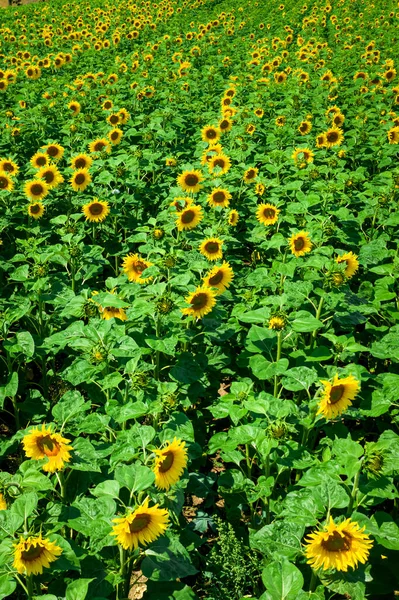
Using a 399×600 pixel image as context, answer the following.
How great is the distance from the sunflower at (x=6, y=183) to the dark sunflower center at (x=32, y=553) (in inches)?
146

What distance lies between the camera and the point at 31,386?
3.88 meters

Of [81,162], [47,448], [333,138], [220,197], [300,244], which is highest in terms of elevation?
[81,162]

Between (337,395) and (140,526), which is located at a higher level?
(140,526)

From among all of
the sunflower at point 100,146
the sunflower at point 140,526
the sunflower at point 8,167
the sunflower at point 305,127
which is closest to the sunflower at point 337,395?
the sunflower at point 140,526

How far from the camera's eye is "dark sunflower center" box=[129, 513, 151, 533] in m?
1.85

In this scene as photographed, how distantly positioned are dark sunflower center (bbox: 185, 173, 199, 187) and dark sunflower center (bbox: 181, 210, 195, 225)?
75 cm

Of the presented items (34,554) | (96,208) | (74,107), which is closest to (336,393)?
(34,554)

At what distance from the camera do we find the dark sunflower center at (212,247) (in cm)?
369

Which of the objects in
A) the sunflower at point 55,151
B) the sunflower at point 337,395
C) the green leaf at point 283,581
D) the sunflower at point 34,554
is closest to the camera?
the sunflower at point 34,554

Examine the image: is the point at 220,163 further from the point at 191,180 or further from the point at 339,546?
the point at 339,546

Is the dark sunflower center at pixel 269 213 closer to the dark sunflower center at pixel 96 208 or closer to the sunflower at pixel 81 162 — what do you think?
the dark sunflower center at pixel 96 208

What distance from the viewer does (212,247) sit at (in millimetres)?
3705

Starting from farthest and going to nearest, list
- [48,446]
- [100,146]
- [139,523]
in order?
[100,146], [48,446], [139,523]

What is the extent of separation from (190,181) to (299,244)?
1.46m
